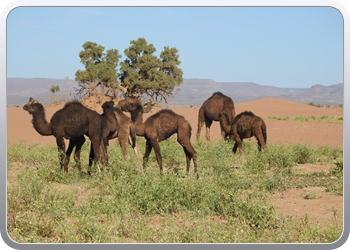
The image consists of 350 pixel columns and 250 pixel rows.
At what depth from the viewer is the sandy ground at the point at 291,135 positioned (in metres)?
8.20

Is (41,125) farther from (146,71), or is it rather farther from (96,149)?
(146,71)

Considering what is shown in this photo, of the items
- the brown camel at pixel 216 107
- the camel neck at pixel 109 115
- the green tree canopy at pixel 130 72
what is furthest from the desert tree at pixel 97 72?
the camel neck at pixel 109 115

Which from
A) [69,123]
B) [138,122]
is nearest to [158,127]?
[138,122]

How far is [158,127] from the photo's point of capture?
38.4 feet

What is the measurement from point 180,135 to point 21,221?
5.42 metres

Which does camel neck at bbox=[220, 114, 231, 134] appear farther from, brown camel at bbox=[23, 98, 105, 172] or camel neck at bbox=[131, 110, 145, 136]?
brown camel at bbox=[23, 98, 105, 172]

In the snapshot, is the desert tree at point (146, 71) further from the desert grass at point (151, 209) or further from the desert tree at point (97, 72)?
the desert grass at point (151, 209)

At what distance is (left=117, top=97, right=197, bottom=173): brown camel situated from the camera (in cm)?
1169

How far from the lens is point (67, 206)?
780 cm

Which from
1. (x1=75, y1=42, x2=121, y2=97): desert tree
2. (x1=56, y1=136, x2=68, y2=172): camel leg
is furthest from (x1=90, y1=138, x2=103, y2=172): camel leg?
(x1=75, y1=42, x2=121, y2=97): desert tree

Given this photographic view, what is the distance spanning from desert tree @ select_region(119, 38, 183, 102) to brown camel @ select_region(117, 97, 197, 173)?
22.8 metres

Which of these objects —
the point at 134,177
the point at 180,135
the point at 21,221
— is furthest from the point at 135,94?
the point at 21,221

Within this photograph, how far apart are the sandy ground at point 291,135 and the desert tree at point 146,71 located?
345 cm

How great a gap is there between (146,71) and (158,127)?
24.3m
